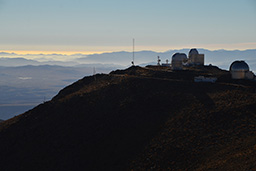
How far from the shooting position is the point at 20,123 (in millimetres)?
51062

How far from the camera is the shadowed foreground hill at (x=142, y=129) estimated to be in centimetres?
3309

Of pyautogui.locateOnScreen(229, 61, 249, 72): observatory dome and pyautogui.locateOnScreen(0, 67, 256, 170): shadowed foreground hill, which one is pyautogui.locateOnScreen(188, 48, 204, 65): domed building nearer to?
pyautogui.locateOnScreen(0, 67, 256, 170): shadowed foreground hill

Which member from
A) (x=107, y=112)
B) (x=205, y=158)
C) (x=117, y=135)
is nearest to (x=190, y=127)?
(x=205, y=158)

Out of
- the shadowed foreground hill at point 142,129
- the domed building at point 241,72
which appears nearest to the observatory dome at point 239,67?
the domed building at point 241,72

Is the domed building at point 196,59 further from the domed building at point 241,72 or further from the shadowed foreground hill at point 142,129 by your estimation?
Result: the domed building at point 241,72

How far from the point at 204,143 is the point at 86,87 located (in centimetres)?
3069

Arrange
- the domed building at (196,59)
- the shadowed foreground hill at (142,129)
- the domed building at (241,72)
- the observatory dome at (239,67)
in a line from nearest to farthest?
the shadowed foreground hill at (142,129), the domed building at (241,72), the observatory dome at (239,67), the domed building at (196,59)

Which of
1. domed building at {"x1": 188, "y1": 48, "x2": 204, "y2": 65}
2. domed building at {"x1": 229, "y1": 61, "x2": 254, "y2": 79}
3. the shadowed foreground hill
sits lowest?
the shadowed foreground hill

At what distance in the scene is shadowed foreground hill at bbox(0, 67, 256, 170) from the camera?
33.1 m

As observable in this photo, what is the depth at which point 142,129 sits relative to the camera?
133 feet

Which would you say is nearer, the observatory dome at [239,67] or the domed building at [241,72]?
the domed building at [241,72]

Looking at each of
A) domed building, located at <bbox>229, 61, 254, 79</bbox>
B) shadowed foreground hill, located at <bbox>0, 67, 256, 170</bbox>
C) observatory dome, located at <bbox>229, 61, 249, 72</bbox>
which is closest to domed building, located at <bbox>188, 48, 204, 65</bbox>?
shadowed foreground hill, located at <bbox>0, 67, 256, 170</bbox>

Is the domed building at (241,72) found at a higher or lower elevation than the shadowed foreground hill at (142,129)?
higher

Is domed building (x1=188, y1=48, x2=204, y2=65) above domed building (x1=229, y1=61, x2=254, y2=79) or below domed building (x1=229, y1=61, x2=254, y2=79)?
above
